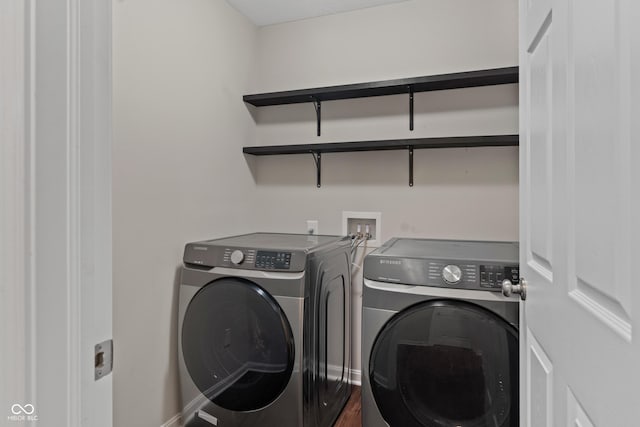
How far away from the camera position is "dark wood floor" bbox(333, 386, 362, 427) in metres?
1.79

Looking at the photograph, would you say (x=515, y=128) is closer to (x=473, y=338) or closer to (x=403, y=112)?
(x=403, y=112)

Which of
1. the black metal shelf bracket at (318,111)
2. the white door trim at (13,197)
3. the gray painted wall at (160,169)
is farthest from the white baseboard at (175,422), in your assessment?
the black metal shelf bracket at (318,111)

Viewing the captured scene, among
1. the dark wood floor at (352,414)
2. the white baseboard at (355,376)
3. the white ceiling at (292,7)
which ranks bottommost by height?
the dark wood floor at (352,414)

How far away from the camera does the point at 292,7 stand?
211 centimetres

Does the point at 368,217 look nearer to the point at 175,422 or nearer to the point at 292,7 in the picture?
the point at 292,7

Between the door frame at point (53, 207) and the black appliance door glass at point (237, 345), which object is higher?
the door frame at point (53, 207)

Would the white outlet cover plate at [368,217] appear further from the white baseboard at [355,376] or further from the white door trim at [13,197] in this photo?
the white door trim at [13,197]

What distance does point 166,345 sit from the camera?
1637mm

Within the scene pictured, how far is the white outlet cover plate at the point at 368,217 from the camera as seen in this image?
2.09 meters

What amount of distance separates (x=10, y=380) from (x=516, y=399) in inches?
53.2

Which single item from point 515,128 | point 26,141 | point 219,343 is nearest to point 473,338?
point 219,343

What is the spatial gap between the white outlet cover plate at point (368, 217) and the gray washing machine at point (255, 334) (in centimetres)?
48

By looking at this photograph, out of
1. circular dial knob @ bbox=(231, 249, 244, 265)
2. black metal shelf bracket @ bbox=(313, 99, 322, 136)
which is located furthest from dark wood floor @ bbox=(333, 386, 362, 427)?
black metal shelf bracket @ bbox=(313, 99, 322, 136)
